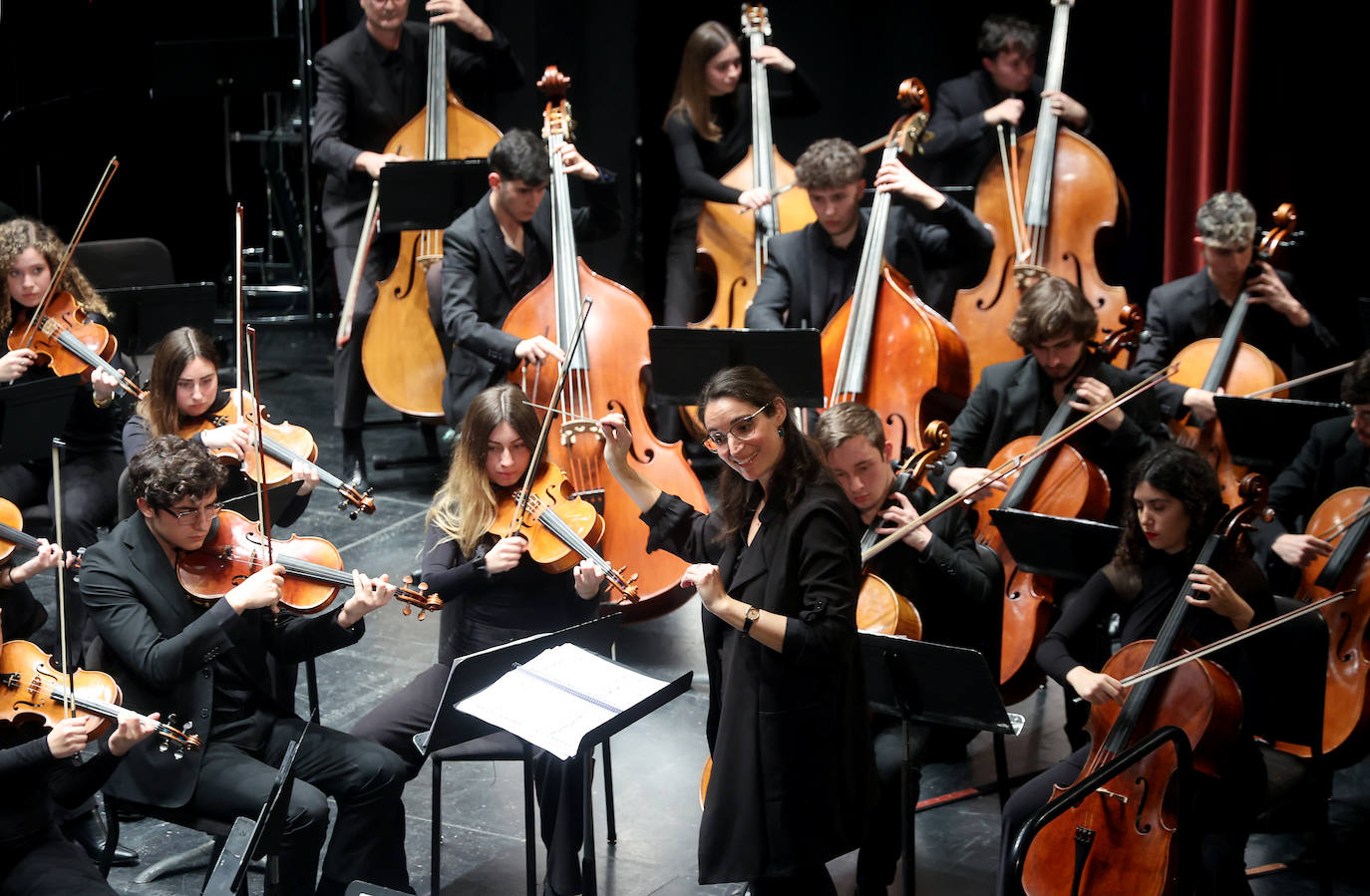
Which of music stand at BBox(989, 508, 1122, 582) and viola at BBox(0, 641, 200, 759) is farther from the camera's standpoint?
music stand at BBox(989, 508, 1122, 582)

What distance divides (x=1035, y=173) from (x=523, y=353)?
202cm

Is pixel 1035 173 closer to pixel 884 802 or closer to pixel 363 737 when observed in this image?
pixel 884 802

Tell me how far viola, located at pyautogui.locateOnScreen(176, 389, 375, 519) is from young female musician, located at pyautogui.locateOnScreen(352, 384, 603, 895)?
292 mm

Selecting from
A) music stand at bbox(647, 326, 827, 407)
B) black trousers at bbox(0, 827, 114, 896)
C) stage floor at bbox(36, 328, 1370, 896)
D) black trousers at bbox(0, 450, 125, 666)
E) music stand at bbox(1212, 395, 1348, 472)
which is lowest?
stage floor at bbox(36, 328, 1370, 896)

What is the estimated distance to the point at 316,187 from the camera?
809 centimetres

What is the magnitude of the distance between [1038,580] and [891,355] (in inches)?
35.4

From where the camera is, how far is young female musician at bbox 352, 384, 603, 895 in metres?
3.46

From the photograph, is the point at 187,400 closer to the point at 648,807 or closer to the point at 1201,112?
the point at 648,807

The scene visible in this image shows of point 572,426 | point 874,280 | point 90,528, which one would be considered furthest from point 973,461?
point 90,528

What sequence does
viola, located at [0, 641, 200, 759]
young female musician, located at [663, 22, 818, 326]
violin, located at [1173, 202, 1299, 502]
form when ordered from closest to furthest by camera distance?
viola, located at [0, 641, 200, 759], violin, located at [1173, 202, 1299, 502], young female musician, located at [663, 22, 818, 326]

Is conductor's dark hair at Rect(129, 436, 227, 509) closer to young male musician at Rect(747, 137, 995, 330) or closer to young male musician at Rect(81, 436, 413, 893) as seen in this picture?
young male musician at Rect(81, 436, 413, 893)

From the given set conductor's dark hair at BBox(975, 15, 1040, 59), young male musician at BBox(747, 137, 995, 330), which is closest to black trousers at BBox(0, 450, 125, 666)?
young male musician at BBox(747, 137, 995, 330)

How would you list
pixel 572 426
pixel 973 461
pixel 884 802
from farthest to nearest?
pixel 973 461 < pixel 572 426 < pixel 884 802

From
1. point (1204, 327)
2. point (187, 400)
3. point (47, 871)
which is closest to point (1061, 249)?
point (1204, 327)
